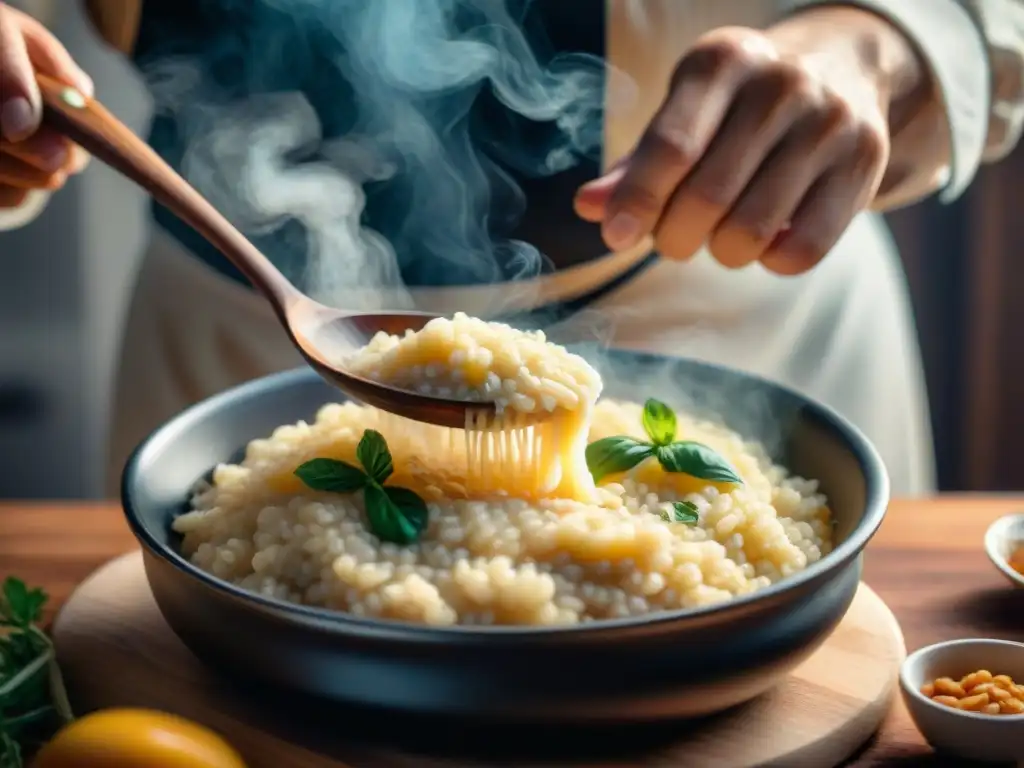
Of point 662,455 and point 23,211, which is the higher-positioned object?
point 23,211

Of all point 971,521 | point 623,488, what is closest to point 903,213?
point 971,521

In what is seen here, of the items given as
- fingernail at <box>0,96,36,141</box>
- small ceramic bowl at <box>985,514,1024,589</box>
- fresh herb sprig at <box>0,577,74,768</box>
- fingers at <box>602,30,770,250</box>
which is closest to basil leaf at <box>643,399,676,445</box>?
fingers at <box>602,30,770,250</box>

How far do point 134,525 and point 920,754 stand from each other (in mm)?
859

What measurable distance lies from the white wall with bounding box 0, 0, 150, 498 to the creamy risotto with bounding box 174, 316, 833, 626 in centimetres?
226

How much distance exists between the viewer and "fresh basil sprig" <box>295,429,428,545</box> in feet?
4.49

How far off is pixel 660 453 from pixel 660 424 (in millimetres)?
48

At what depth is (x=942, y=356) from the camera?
12.5 ft

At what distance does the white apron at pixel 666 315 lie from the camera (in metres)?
2.21

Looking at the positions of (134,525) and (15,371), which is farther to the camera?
(15,371)

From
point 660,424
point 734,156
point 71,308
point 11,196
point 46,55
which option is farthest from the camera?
point 71,308

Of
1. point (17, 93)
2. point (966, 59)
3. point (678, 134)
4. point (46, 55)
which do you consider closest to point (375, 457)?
point (678, 134)

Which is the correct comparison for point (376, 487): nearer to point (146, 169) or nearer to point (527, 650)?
point (527, 650)

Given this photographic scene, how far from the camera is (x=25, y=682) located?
1349 mm

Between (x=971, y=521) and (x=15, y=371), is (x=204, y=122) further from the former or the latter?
(x=15, y=371)
